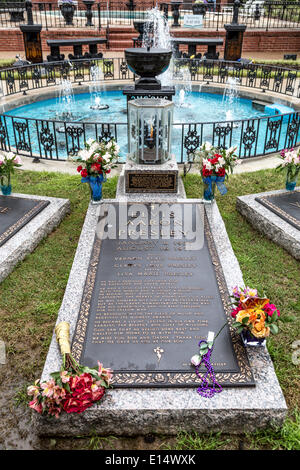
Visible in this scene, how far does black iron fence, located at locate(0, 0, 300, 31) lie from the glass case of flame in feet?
61.5

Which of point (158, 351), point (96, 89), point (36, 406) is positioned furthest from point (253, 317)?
point (96, 89)

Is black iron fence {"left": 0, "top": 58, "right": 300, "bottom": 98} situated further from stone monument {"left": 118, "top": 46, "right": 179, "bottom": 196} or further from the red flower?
the red flower

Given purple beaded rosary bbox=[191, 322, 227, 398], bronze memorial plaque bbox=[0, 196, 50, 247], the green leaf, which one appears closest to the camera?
purple beaded rosary bbox=[191, 322, 227, 398]

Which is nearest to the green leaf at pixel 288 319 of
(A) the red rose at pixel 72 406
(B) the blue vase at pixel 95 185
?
(A) the red rose at pixel 72 406

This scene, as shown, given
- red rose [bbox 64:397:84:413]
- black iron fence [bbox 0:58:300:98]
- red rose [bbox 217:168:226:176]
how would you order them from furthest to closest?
black iron fence [bbox 0:58:300:98], red rose [bbox 217:168:226:176], red rose [bbox 64:397:84:413]

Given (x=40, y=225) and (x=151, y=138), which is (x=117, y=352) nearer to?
(x=40, y=225)

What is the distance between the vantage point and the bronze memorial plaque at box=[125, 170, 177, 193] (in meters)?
6.84

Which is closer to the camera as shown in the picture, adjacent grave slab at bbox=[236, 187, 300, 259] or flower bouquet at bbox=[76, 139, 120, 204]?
adjacent grave slab at bbox=[236, 187, 300, 259]

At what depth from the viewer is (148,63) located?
709 cm

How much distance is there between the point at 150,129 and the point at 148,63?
1201 millimetres

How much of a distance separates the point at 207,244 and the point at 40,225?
2.46m

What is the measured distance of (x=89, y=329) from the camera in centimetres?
405

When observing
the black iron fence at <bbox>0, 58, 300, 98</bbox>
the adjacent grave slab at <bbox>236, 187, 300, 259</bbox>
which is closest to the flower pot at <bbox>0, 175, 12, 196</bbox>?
the adjacent grave slab at <bbox>236, 187, 300, 259</bbox>
